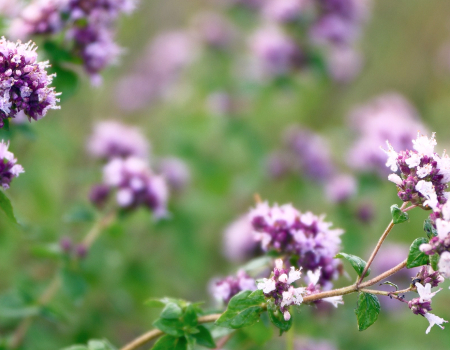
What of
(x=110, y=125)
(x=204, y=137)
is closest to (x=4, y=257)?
(x=110, y=125)

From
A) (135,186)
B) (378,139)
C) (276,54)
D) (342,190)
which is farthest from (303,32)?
(135,186)

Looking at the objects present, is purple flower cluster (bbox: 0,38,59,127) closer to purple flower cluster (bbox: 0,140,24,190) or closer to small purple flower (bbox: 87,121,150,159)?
purple flower cluster (bbox: 0,140,24,190)

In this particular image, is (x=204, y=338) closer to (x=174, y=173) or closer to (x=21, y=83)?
(x=21, y=83)

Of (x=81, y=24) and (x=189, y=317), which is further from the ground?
(x=81, y=24)

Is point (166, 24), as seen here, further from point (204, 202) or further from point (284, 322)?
point (284, 322)

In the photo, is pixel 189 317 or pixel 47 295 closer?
A: pixel 189 317

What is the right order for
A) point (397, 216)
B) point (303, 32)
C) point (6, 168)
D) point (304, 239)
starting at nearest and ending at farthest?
point (397, 216) < point (6, 168) < point (304, 239) < point (303, 32)

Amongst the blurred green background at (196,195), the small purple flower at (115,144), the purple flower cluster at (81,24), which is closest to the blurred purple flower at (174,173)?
the blurred green background at (196,195)
